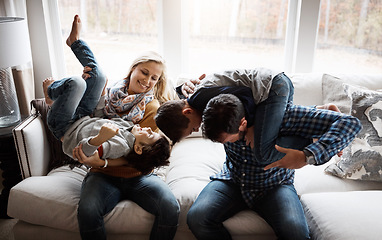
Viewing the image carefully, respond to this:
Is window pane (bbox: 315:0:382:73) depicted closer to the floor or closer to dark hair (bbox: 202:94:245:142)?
dark hair (bbox: 202:94:245:142)

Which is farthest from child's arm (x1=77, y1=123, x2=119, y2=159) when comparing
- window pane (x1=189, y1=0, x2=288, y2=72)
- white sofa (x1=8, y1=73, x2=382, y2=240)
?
window pane (x1=189, y1=0, x2=288, y2=72)

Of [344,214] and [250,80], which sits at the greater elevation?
[250,80]

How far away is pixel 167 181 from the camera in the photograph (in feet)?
6.68

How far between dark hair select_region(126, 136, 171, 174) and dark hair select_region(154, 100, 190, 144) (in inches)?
13.4

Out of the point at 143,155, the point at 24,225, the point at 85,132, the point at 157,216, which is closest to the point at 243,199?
the point at 157,216

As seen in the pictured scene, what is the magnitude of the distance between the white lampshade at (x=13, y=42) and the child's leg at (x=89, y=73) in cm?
44

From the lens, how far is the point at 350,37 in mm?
2875

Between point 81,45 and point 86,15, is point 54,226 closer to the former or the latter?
point 81,45

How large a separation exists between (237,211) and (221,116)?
2.15 ft

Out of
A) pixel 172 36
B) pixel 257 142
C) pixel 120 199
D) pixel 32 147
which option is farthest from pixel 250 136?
pixel 172 36

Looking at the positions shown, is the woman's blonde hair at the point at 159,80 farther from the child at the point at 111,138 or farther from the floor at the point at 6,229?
the floor at the point at 6,229

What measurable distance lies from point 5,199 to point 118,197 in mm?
1025

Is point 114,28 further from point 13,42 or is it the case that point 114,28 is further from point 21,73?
point 13,42

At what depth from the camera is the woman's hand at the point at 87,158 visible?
1.67 metres
